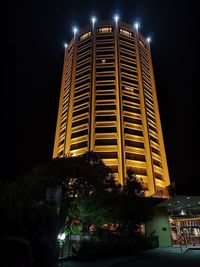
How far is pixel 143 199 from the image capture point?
102 feet

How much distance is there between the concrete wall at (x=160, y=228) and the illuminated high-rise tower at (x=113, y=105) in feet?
91.0

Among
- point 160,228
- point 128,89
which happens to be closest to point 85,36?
point 128,89

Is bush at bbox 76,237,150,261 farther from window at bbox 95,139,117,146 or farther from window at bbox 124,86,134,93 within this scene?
window at bbox 124,86,134,93

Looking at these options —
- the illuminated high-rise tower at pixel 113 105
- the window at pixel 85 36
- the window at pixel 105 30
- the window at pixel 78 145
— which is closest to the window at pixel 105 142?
the illuminated high-rise tower at pixel 113 105

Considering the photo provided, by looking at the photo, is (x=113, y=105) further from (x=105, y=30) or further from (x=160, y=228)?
(x=160, y=228)

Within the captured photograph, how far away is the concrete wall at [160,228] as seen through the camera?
3641cm

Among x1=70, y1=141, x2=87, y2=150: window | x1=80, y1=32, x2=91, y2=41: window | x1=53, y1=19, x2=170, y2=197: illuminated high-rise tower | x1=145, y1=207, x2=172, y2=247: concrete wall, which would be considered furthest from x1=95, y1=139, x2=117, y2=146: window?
x1=80, y1=32, x2=91, y2=41: window

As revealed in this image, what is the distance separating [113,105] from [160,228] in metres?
50.4

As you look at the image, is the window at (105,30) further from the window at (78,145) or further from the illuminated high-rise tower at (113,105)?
the window at (78,145)

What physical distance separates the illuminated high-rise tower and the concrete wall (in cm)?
2774

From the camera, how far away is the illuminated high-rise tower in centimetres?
7344

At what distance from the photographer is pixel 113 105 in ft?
268

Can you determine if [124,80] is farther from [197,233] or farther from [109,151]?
[197,233]

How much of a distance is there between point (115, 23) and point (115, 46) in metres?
13.3
